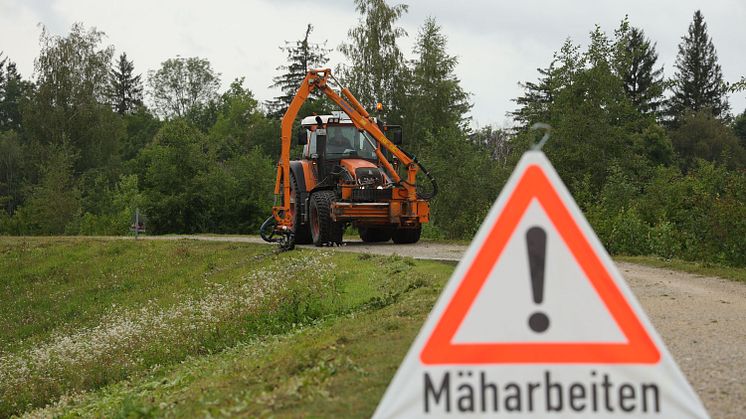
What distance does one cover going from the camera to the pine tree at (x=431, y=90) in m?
56.6

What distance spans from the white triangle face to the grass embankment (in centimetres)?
276

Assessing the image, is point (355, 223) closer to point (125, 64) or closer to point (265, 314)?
point (265, 314)

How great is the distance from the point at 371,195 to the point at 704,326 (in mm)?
14552

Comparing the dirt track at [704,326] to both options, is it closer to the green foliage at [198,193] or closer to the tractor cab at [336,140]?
the tractor cab at [336,140]

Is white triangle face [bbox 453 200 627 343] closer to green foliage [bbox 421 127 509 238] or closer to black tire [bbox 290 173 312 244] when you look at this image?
black tire [bbox 290 173 312 244]

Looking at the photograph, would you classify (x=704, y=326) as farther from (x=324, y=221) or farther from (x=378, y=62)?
(x=378, y=62)

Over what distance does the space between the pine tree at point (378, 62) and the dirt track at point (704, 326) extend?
3894 cm

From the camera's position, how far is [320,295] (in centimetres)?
1661

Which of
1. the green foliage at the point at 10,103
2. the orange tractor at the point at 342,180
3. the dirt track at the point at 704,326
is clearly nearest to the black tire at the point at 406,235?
the orange tractor at the point at 342,180

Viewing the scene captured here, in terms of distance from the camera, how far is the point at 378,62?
56.2 meters

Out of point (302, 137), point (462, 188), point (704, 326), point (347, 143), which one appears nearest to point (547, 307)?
point (704, 326)

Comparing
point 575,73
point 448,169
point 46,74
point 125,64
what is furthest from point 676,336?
point 125,64

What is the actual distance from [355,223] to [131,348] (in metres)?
8.56

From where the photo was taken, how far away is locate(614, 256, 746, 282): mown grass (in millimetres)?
16297
